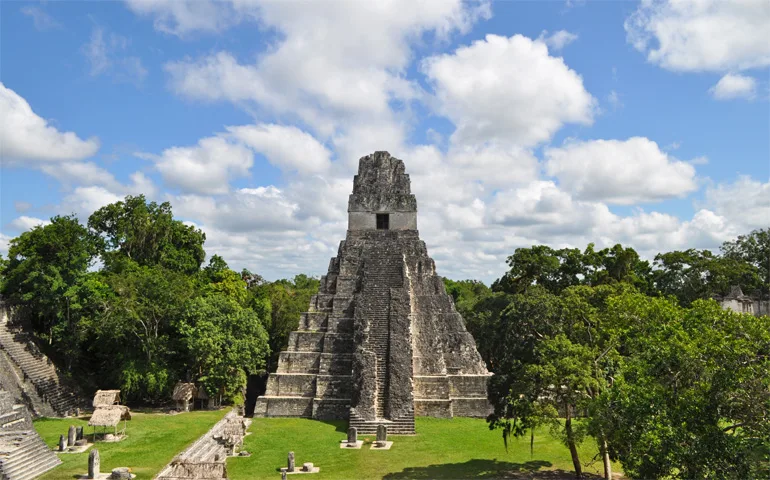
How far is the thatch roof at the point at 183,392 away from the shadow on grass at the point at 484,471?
13432mm

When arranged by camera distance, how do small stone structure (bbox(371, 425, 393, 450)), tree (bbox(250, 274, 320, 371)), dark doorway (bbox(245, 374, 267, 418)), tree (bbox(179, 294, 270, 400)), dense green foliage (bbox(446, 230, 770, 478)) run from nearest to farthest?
1. dense green foliage (bbox(446, 230, 770, 478))
2. small stone structure (bbox(371, 425, 393, 450))
3. tree (bbox(179, 294, 270, 400))
4. dark doorway (bbox(245, 374, 267, 418))
5. tree (bbox(250, 274, 320, 371))

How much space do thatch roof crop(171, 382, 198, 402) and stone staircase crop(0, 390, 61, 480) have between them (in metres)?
8.16

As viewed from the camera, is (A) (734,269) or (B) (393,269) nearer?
(B) (393,269)

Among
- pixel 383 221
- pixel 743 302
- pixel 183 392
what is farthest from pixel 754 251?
pixel 183 392

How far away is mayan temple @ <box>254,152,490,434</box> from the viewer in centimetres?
2330

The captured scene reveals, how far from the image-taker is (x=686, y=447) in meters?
9.54

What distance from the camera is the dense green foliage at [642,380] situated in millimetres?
9414

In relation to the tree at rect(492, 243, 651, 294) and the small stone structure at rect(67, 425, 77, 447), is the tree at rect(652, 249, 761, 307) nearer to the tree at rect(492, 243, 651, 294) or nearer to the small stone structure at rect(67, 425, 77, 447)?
the tree at rect(492, 243, 651, 294)

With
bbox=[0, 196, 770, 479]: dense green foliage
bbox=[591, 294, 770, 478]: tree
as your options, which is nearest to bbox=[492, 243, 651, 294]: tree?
bbox=[0, 196, 770, 479]: dense green foliage

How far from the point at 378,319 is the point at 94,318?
42.6 ft

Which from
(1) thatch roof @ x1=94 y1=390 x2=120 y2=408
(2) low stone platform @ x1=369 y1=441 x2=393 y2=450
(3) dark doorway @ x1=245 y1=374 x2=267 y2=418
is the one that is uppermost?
(1) thatch roof @ x1=94 y1=390 x2=120 y2=408

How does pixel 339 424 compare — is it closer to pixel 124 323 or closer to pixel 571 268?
pixel 124 323

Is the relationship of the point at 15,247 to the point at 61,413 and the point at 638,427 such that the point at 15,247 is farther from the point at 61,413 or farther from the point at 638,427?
the point at 638,427

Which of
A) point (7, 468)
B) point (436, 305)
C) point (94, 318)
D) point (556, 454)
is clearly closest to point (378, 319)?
point (436, 305)
